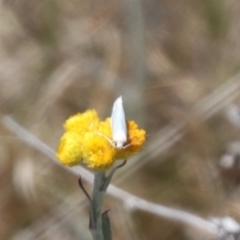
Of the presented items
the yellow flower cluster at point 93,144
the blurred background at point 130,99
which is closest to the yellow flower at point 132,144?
the yellow flower cluster at point 93,144

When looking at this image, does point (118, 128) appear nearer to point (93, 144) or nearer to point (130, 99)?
point (93, 144)

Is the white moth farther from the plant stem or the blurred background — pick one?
the blurred background

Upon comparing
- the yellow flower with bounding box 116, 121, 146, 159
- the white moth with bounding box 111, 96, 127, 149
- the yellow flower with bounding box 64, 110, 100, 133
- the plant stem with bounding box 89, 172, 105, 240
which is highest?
the yellow flower with bounding box 64, 110, 100, 133

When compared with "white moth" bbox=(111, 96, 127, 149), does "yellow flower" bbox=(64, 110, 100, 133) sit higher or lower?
higher

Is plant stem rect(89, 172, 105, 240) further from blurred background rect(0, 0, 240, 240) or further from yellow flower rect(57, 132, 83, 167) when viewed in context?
blurred background rect(0, 0, 240, 240)

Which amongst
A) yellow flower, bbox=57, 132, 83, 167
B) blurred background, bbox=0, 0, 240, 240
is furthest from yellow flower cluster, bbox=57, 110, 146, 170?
blurred background, bbox=0, 0, 240, 240

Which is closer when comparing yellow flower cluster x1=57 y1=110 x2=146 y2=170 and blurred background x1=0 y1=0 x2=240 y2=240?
yellow flower cluster x1=57 y1=110 x2=146 y2=170

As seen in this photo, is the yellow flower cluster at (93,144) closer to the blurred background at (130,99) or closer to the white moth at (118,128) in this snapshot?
the white moth at (118,128)
